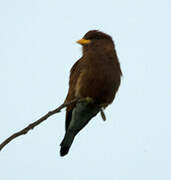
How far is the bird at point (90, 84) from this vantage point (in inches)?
196

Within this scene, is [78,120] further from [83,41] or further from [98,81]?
[83,41]

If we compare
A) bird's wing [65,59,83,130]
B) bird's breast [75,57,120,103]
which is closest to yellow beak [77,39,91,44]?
bird's wing [65,59,83,130]

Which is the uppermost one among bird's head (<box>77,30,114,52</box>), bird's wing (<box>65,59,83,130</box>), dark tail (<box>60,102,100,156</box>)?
bird's head (<box>77,30,114,52</box>)

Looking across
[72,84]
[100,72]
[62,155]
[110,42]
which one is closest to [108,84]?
[100,72]

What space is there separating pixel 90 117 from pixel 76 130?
328 mm

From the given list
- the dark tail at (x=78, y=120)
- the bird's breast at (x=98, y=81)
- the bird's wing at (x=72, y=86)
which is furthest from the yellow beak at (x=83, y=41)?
the dark tail at (x=78, y=120)

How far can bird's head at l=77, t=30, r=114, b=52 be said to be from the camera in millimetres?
5509

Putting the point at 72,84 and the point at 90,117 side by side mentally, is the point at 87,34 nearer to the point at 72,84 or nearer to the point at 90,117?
the point at 72,84

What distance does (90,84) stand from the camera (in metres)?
4.96

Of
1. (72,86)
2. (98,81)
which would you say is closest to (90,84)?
(98,81)

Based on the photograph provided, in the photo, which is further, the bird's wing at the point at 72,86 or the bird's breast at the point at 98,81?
the bird's wing at the point at 72,86

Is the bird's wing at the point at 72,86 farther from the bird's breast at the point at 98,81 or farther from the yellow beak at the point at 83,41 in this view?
the yellow beak at the point at 83,41

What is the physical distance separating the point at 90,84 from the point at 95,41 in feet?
3.04

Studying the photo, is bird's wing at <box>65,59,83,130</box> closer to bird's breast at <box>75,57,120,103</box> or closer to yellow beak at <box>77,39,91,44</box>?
bird's breast at <box>75,57,120,103</box>
